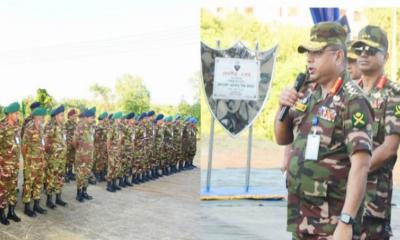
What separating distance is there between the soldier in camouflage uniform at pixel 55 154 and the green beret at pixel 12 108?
0.18 m

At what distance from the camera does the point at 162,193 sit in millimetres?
3037

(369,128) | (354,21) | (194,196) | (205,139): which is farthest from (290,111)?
(205,139)

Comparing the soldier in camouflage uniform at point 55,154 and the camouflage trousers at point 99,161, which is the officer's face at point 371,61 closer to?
the soldier in camouflage uniform at point 55,154

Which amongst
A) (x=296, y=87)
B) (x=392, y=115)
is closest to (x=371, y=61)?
(x=392, y=115)

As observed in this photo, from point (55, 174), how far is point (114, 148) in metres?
0.75

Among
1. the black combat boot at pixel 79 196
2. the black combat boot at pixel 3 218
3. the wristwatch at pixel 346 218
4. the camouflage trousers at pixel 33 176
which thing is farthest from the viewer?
the camouflage trousers at pixel 33 176

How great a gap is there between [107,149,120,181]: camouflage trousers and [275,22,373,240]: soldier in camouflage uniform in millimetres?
1841

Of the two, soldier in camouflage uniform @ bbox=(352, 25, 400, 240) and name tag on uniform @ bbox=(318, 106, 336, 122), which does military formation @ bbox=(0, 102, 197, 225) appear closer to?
soldier in camouflage uniform @ bbox=(352, 25, 400, 240)

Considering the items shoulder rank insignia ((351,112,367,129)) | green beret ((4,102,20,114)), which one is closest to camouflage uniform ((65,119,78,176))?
green beret ((4,102,20,114))

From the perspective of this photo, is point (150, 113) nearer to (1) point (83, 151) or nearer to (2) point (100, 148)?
(1) point (83, 151)

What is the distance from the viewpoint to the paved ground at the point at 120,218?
8.65 feet

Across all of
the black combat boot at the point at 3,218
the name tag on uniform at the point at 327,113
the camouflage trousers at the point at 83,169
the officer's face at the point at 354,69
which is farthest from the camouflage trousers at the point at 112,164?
the name tag on uniform at the point at 327,113

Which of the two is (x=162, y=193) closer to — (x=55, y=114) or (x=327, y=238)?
(x=55, y=114)

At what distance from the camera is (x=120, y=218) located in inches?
108
